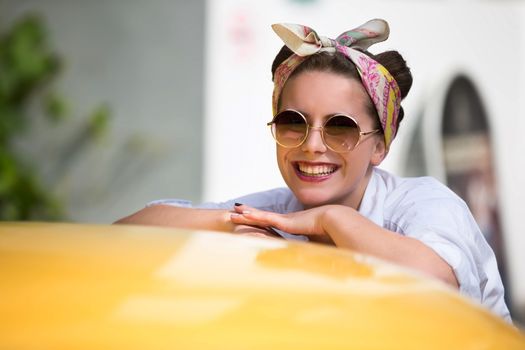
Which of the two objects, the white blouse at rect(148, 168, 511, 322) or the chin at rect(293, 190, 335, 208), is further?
the chin at rect(293, 190, 335, 208)

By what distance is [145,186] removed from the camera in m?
7.46

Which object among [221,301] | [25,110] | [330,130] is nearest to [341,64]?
[330,130]

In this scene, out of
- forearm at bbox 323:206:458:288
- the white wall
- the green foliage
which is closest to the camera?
forearm at bbox 323:206:458:288

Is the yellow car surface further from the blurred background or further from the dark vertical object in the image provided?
the dark vertical object

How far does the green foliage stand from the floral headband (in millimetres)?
5002

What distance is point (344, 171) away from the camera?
2.32 metres

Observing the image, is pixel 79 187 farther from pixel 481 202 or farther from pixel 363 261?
pixel 363 261

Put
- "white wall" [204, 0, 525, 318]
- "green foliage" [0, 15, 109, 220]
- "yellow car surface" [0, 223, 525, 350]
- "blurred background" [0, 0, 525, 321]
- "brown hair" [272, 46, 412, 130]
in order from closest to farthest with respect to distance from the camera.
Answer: "yellow car surface" [0, 223, 525, 350] < "brown hair" [272, 46, 412, 130] < "white wall" [204, 0, 525, 318] < "blurred background" [0, 0, 525, 321] < "green foliage" [0, 15, 109, 220]

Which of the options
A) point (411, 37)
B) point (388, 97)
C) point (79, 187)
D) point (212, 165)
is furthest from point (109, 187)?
point (388, 97)

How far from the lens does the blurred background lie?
6.82m

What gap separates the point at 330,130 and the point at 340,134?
0.02 m

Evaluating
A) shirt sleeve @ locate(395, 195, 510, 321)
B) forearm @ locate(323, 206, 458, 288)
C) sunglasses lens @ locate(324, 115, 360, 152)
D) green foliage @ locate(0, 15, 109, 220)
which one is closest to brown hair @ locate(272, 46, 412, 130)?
sunglasses lens @ locate(324, 115, 360, 152)

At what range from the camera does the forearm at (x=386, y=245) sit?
1959 millimetres

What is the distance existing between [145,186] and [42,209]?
2.18 ft
